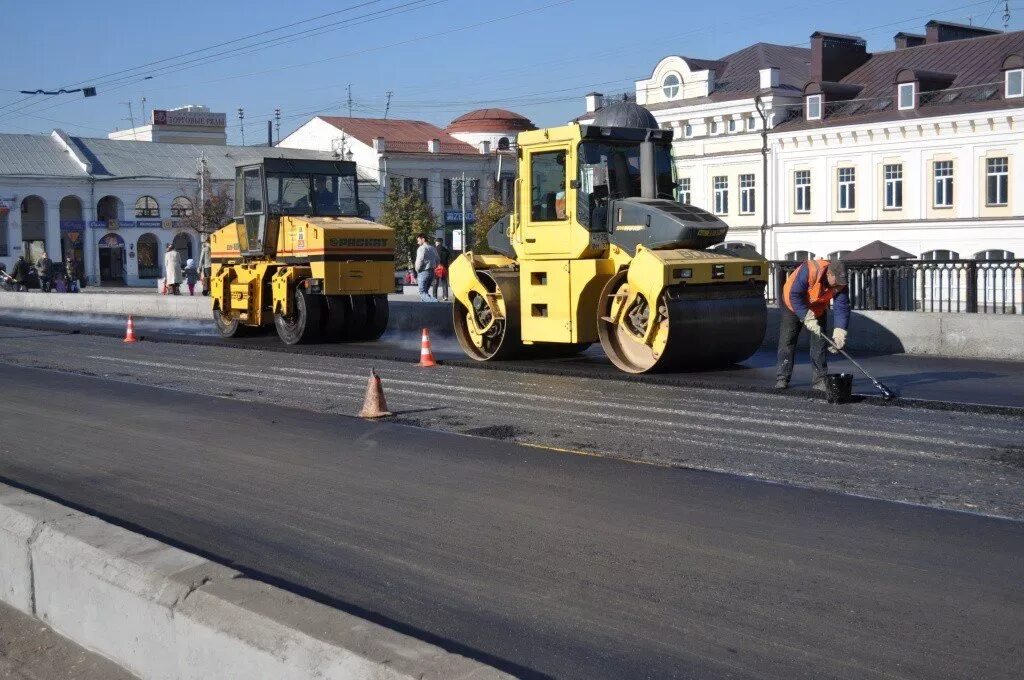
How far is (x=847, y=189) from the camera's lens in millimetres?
52438

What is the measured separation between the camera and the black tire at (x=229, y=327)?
75.9 feet

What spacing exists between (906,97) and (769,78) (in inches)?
309

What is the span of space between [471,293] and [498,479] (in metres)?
9.06

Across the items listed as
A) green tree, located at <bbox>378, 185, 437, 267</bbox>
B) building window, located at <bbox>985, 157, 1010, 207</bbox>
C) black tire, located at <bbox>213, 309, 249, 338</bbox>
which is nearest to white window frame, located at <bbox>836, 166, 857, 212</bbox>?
building window, located at <bbox>985, 157, 1010, 207</bbox>

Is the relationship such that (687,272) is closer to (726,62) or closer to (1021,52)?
(1021,52)

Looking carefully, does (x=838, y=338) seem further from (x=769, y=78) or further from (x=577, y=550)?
(x=769, y=78)

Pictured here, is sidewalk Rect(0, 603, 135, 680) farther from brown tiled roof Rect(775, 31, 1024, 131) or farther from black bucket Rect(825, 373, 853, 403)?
brown tiled roof Rect(775, 31, 1024, 131)

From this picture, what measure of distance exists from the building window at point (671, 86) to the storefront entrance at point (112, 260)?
33.5 m

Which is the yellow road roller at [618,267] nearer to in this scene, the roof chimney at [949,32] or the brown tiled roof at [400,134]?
the roof chimney at [949,32]

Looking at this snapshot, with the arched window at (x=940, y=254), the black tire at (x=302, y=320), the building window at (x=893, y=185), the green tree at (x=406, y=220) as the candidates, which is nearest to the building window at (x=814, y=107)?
the building window at (x=893, y=185)

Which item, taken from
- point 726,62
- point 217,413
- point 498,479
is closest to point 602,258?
point 217,413

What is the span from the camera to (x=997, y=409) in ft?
37.0

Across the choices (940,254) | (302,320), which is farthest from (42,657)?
(940,254)

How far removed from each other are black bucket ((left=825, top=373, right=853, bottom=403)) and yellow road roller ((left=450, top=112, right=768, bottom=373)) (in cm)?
269
